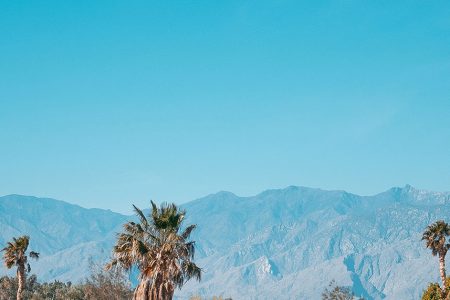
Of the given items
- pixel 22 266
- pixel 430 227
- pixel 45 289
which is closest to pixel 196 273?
pixel 22 266

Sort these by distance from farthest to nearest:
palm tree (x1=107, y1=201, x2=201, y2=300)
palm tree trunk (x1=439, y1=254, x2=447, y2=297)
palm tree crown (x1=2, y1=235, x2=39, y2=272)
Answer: palm tree trunk (x1=439, y1=254, x2=447, y2=297) < palm tree crown (x1=2, y1=235, x2=39, y2=272) < palm tree (x1=107, y1=201, x2=201, y2=300)

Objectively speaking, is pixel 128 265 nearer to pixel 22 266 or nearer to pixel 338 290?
pixel 22 266

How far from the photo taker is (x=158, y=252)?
135 feet

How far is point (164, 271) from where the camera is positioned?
132ft

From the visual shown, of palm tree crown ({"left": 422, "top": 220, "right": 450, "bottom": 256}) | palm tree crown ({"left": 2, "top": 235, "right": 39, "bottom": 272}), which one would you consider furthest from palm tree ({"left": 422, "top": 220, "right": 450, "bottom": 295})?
palm tree crown ({"left": 2, "top": 235, "right": 39, "bottom": 272})

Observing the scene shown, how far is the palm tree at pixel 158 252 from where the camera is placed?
40188 mm

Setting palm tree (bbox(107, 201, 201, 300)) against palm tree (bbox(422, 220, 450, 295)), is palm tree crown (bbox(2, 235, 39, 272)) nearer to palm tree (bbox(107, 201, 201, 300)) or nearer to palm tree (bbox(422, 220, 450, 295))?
palm tree (bbox(107, 201, 201, 300))

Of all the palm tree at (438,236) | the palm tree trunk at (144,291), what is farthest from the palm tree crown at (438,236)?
the palm tree trunk at (144,291)

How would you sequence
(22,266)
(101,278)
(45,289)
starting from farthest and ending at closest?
(45,289) → (101,278) → (22,266)

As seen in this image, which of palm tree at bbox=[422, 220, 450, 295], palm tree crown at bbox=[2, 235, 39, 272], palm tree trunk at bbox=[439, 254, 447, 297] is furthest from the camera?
palm tree at bbox=[422, 220, 450, 295]

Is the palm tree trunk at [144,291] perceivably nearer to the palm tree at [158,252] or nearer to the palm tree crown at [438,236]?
the palm tree at [158,252]

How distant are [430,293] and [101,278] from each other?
42737 millimetres

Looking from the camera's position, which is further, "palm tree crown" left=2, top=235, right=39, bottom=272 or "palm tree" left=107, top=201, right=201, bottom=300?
"palm tree crown" left=2, top=235, right=39, bottom=272

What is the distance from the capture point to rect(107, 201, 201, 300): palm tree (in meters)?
40.2
